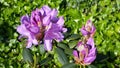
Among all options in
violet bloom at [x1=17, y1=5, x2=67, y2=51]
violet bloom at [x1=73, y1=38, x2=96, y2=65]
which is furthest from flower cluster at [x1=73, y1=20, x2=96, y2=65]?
violet bloom at [x1=17, y1=5, x2=67, y2=51]

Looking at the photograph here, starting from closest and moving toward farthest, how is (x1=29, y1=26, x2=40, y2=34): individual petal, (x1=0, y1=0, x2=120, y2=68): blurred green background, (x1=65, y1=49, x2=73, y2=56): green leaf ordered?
1. (x1=29, y1=26, x2=40, y2=34): individual petal
2. (x1=65, y1=49, x2=73, y2=56): green leaf
3. (x1=0, y1=0, x2=120, y2=68): blurred green background

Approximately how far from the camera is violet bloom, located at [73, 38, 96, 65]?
1.94 m

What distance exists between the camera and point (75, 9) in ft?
12.5

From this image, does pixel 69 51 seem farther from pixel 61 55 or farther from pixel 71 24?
pixel 71 24

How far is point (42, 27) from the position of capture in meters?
1.95

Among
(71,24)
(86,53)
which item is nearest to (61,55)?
(86,53)

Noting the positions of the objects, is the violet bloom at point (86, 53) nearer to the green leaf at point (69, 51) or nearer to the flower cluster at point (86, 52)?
the flower cluster at point (86, 52)

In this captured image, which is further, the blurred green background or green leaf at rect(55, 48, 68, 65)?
the blurred green background

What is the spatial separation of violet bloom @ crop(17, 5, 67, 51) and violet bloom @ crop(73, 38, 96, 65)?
141 mm

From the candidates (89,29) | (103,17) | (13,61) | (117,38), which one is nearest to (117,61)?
(117,38)

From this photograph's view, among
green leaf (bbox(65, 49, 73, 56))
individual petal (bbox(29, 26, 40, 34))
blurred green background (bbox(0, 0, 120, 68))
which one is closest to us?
individual petal (bbox(29, 26, 40, 34))

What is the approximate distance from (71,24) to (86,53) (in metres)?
1.70

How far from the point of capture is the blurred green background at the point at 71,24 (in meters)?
3.18

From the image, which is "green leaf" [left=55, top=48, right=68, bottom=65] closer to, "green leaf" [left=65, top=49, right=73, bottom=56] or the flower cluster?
"green leaf" [left=65, top=49, right=73, bottom=56]
